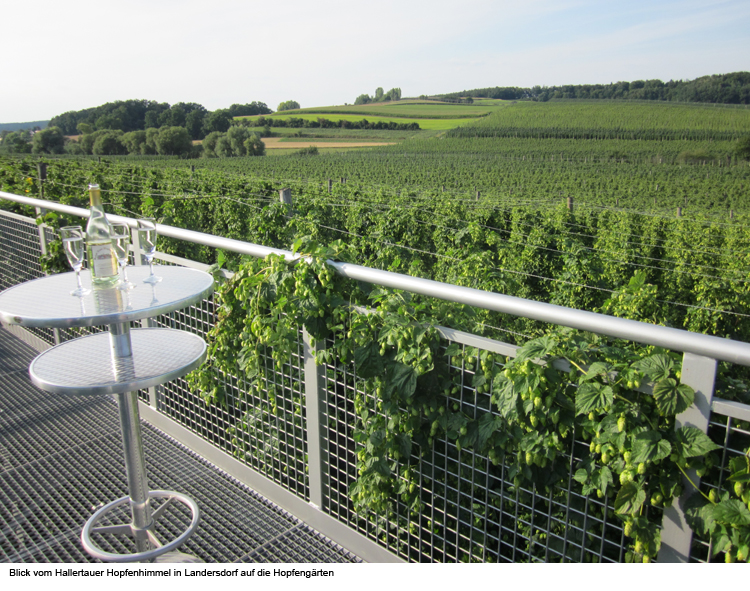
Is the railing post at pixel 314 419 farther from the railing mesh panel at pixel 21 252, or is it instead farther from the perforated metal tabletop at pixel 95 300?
the railing mesh panel at pixel 21 252

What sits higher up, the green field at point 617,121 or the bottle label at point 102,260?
the green field at point 617,121

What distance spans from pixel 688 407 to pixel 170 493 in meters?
1.88

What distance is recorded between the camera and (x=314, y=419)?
2188 millimetres

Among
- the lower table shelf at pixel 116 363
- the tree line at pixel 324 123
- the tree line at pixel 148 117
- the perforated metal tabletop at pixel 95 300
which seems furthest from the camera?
the tree line at pixel 324 123

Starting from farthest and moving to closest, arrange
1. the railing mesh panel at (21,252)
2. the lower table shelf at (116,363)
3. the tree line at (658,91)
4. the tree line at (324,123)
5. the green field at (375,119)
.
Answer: the tree line at (324,123)
the green field at (375,119)
the tree line at (658,91)
the railing mesh panel at (21,252)
the lower table shelf at (116,363)

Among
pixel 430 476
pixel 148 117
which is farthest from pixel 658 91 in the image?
pixel 430 476

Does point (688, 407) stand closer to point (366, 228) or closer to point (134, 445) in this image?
point (134, 445)

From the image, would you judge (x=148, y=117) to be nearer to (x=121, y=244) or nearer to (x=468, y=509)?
(x=121, y=244)

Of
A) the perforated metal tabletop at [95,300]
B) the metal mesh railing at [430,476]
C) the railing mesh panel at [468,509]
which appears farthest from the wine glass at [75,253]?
the railing mesh panel at [468,509]

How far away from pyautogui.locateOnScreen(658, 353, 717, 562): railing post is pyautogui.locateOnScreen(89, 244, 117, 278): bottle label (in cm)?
175

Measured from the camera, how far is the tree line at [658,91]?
60.9m

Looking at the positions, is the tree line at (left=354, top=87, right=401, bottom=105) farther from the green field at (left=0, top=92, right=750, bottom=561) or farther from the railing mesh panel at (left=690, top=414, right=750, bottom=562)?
the railing mesh panel at (left=690, top=414, right=750, bottom=562)

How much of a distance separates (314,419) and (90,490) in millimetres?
1210

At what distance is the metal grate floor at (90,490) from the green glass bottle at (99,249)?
1.07 m
